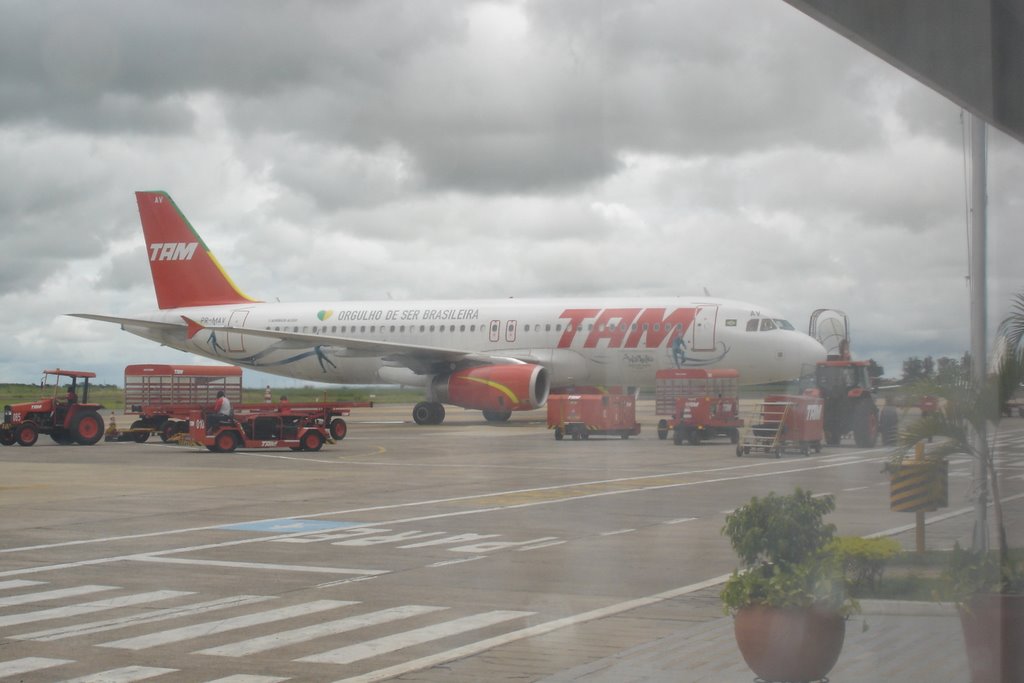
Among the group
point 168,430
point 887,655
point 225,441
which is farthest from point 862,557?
point 168,430

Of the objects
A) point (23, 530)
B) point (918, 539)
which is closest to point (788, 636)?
point (918, 539)

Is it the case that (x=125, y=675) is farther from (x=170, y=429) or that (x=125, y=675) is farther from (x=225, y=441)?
(x=170, y=429)

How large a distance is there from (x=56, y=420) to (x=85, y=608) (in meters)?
25.1

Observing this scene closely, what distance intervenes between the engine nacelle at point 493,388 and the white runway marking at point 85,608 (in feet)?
58.3

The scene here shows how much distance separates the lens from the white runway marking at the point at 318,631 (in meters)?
6.91

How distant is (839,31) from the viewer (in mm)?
3555

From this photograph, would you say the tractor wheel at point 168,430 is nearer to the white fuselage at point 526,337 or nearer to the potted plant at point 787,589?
the white fuselage at point 526,337

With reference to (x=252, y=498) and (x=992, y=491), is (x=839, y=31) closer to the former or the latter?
(x=992, y=491)

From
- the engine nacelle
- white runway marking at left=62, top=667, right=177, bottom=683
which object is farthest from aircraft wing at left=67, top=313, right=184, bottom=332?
the engine nacelle

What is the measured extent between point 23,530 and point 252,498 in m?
3.75

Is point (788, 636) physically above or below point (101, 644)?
above

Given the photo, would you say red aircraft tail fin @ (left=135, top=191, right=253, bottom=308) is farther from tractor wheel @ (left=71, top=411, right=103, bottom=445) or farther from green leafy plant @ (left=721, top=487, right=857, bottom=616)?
tractor wheel @ (left=71, top=411, right=103, bottom=445)

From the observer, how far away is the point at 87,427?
31469mm

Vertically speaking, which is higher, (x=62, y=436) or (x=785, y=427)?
(x=785, y=427)
